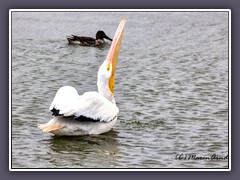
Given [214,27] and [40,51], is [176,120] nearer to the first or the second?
[214,27]

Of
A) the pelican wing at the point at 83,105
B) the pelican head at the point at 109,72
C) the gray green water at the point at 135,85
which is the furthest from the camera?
the pelican head at the point at 109,72

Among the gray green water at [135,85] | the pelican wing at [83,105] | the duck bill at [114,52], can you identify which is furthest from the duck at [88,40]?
the pelican wing at [83,105]

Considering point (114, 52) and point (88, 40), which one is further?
point (88, 40)

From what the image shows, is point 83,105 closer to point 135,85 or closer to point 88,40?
point 135,85

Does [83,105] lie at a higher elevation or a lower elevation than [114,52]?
lower

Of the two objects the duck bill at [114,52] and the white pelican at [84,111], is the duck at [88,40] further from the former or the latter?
the white pelican at [84,111]

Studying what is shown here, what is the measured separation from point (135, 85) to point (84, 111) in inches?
57.0

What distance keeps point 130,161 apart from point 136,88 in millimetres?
1798

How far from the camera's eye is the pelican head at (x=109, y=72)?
10.7 m

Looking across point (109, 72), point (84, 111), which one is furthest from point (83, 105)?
point (109, 72)

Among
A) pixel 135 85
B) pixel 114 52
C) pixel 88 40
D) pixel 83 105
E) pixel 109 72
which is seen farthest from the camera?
pixel 88 40

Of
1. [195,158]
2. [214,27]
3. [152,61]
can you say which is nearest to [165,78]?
[152,61]

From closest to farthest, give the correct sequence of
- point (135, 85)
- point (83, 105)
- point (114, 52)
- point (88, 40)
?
1. point (83, 105)
2. point (114, 52)
3. point (135, 85)
4. point (88, 40)

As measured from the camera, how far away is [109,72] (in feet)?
35.3
